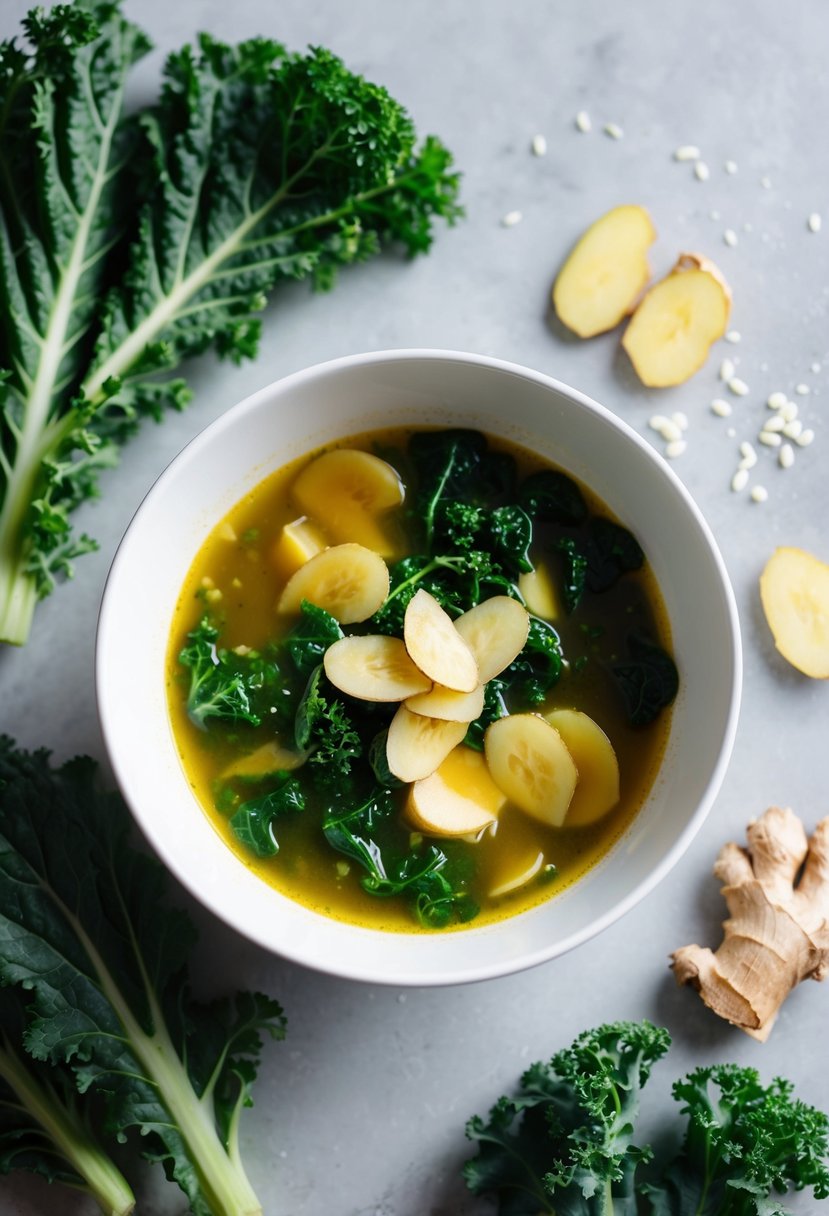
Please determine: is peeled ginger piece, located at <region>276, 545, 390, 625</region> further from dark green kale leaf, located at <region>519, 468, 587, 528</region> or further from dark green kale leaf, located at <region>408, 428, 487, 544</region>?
dark green kale leaf, located at <region>519, 468, 587, 528</region>

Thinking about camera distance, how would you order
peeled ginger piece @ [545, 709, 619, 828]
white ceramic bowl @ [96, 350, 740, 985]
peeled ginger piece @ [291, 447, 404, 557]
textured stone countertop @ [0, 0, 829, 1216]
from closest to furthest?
white ceramic bowl @ [96, 350, 740, 985] < peeled ginger piece @ [545, 709, 619, 828] < peeled ginger piece @ [291, 447, 404, 557] < textured stone countertop @ [0, 0, 829, 1216]

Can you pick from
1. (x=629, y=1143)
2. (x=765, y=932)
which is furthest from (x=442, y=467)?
(x=629, y=1143)

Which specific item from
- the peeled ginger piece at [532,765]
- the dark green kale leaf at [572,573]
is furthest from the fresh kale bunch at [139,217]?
the peeled ginger piece at [532,765]

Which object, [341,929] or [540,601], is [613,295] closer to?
[540,601]

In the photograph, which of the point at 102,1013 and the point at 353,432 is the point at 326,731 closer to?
the point at 353,432

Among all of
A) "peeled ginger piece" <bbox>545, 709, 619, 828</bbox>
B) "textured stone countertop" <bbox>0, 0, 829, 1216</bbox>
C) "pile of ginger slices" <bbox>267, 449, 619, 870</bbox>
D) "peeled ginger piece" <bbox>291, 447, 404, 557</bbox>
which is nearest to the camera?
"pile of ginger slices" <bbox>267, 449, 619, 870</bbox>

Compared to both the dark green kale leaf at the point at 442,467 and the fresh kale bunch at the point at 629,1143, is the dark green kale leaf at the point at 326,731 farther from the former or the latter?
the fresh kale bunch at the point at 629,1143

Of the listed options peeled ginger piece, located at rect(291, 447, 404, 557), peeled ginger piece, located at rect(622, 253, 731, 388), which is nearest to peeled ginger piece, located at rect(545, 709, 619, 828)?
peeled ginger piece, located at rect(291, 447, 404, 557)
